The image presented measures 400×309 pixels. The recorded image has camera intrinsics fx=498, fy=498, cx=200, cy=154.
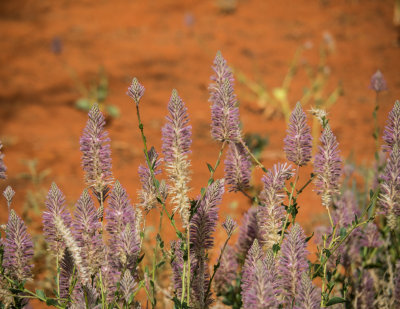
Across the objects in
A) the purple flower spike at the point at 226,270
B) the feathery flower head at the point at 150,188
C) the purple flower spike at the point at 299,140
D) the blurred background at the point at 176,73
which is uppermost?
the blurred background at the point at 176,73

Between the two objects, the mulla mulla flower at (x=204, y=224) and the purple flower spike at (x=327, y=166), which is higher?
the purple flower spike at (x=327, y=166)

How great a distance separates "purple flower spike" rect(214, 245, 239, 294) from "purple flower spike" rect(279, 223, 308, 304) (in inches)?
24.0

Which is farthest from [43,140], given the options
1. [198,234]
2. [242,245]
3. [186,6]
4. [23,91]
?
[186,6]

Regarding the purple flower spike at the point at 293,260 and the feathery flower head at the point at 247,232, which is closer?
the purple flower spike at the point at 293,260

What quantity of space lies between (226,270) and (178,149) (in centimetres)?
75

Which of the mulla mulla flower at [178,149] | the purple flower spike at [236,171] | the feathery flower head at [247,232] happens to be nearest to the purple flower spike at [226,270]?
the feathery flower head at [247,232]

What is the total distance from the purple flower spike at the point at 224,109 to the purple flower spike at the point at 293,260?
307 mm

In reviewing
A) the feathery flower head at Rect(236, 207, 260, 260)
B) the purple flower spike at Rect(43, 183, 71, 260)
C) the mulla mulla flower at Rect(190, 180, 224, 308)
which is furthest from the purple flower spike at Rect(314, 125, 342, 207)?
the purple flower spike at Rect(43, 183, 71, 260)

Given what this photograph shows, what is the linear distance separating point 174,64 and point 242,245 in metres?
5.74

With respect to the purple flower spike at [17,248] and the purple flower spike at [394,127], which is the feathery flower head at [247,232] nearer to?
the purple flower spike at [394,127]

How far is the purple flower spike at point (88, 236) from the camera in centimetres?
120

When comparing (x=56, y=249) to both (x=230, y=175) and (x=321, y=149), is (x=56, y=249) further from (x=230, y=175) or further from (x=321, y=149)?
(x=321, y=149)

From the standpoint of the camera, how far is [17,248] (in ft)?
4.18

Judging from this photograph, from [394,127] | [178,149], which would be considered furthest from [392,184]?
[178,149]
